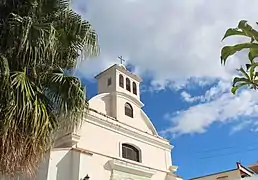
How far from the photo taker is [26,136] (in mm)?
5770

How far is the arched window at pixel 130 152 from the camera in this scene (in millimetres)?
16391

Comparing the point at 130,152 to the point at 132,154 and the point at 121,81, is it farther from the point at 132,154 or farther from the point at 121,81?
the point at 121,81

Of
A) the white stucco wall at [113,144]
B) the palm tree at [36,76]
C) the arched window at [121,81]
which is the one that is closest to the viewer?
the palm tree at [36,76]

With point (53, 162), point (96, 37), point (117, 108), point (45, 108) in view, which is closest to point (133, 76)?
point (117, 108)

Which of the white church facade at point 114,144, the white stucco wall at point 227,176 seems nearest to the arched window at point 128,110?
the white church facade at point 114,144

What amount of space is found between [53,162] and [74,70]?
21.2 feet

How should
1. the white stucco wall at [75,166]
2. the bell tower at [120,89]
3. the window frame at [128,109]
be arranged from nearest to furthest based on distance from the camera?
1. the white stucco wall at [75,166]
2. the bell tower at [120,89]
3. the window frame at [128,109]

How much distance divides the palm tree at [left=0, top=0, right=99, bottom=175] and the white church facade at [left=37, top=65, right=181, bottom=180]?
5.47 m

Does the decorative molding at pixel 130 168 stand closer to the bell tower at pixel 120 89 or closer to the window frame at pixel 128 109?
the bell tower at pixel 120 89

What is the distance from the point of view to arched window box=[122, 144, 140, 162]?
1639cm

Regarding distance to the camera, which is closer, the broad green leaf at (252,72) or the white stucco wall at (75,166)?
the broad green leaf at (252,72)

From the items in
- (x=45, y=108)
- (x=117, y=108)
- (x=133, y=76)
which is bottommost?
(x=45, y=108)

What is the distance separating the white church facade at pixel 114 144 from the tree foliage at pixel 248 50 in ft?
33.5

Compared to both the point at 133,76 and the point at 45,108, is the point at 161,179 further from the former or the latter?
the point at 45,108
